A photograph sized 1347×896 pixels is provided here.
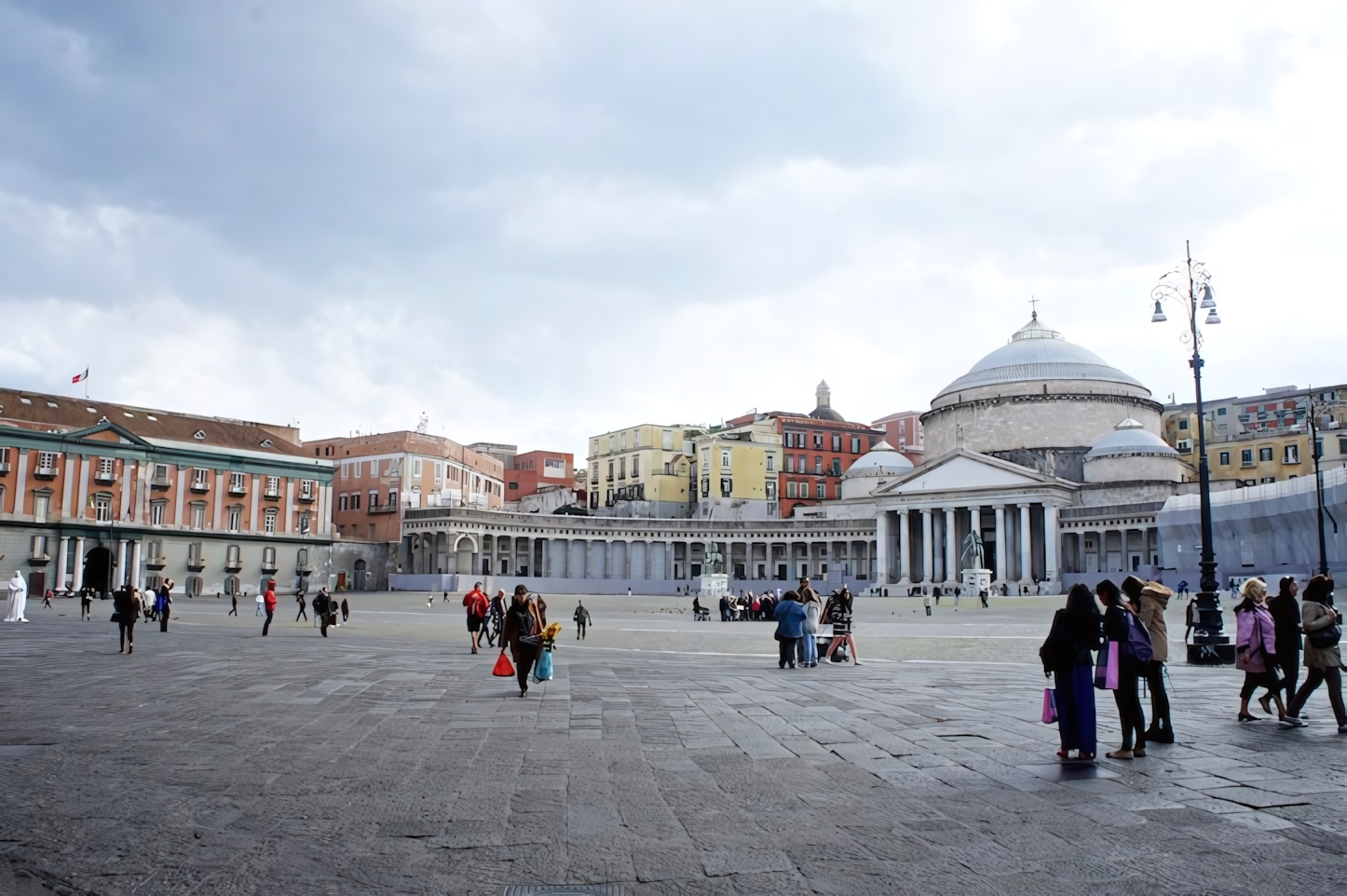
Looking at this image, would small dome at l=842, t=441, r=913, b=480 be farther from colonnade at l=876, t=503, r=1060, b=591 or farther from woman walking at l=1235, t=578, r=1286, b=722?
woman walking at l=1235, t=578, r=1286, b=722

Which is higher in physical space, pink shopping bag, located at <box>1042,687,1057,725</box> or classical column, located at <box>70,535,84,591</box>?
classical column, located at <box>70,535,84,591</box>

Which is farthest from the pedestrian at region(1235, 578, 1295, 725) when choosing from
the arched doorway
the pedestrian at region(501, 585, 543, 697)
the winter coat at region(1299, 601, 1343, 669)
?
the arched doorway

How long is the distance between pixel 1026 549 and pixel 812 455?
3085 centimetres

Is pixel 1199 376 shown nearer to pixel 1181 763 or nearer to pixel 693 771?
pixel 1181 763

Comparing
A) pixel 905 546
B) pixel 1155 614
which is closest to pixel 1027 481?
pixel 905 546

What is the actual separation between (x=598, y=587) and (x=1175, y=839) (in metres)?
76.8

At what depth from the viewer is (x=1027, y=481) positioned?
3093 inches

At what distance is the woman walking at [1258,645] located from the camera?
38.5 ft

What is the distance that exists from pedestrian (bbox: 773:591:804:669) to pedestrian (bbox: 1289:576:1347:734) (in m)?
9.60

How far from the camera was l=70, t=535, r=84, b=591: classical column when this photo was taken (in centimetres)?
6019

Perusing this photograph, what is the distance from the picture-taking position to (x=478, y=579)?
246ft

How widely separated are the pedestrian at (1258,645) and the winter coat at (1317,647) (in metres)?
0.32

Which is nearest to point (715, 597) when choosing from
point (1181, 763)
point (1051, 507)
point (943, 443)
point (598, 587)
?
point (598, 587)

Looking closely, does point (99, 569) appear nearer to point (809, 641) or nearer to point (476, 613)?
point (476, 613)
